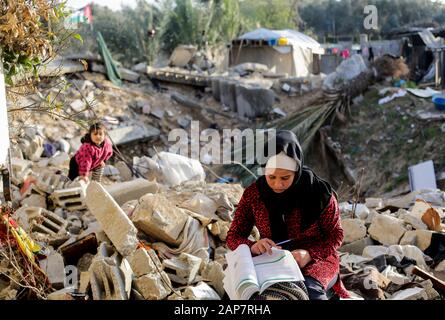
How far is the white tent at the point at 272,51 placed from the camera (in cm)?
1941

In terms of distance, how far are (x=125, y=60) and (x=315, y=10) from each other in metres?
21.9

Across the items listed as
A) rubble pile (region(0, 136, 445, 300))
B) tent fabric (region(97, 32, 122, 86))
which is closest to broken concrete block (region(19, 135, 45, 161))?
rubble pile (region(0, 136, 445, 300))

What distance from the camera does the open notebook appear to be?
240cm

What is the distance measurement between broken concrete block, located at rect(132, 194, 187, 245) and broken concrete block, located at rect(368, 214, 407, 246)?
162 centimetres

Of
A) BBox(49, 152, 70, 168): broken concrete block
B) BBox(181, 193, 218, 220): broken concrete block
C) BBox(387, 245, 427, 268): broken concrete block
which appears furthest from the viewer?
BBox(49, 152, 70, 168): broken concrete block

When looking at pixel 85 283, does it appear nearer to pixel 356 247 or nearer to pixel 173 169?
pixel 356 247

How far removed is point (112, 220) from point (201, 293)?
814mm

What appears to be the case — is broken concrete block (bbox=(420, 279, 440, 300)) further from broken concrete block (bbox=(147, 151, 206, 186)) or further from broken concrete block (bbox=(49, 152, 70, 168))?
broken concrete block (bbox=(49, 152, 70, 168))

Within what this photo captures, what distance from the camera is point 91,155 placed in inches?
235

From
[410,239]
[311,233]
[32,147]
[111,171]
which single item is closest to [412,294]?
[311,233]

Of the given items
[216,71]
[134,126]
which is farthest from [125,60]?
[134,126]
